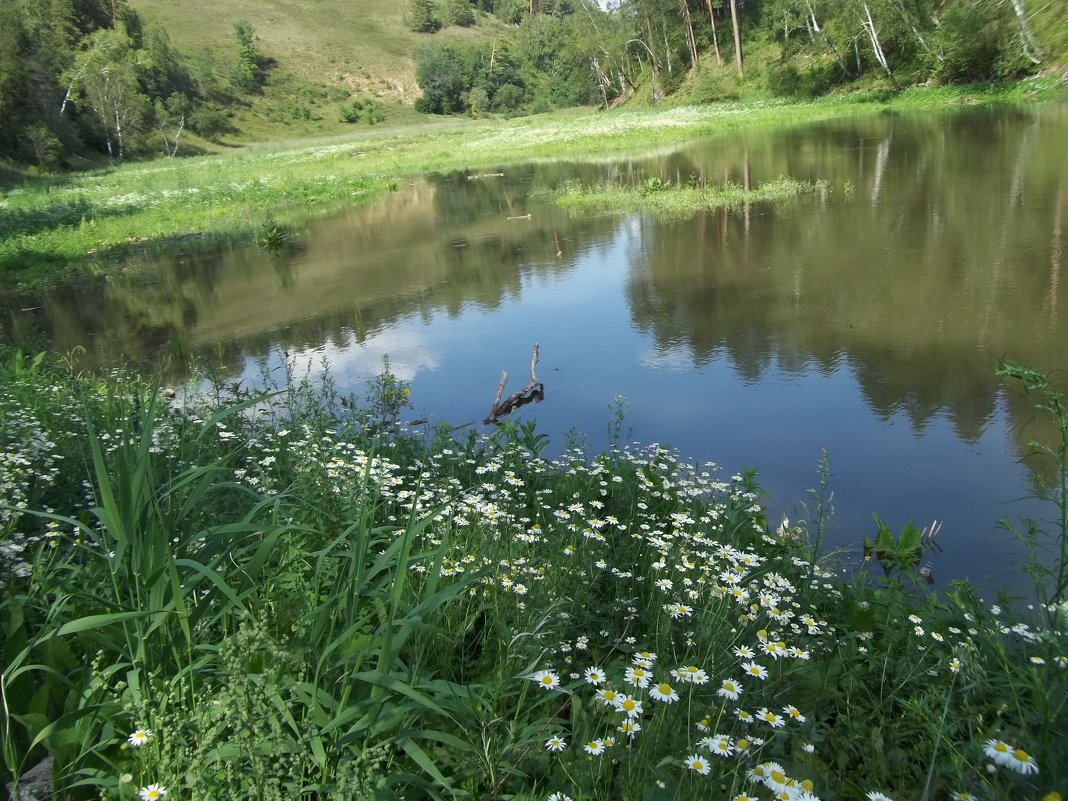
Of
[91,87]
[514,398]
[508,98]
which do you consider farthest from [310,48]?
[514,398]

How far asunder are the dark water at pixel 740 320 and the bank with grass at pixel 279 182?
446 centimetres

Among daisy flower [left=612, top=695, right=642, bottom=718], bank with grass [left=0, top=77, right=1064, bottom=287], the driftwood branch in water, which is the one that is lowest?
the driftwood branch in water

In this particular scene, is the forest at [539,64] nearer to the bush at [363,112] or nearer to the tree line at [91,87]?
the tree line at [91,87]

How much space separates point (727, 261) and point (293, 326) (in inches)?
294

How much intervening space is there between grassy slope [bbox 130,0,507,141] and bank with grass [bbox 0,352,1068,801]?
286 ft

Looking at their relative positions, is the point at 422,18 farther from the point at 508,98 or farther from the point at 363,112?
the point at 363,112

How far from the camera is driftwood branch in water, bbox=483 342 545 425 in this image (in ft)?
26.8

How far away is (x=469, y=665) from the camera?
327cm

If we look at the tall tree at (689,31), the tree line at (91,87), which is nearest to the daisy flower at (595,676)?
the tree line at (91,87)

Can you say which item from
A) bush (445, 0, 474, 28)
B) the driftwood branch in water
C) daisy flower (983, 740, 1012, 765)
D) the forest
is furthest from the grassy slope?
daisy flower (983, 740, 1012, 765)

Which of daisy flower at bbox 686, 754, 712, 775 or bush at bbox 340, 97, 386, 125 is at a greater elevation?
bush at bbox 340, 97, 386, 125

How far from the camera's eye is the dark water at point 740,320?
6.63m

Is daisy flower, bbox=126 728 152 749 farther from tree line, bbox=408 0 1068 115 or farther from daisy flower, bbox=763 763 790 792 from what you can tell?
tree line, bbox=408 0 1068 115

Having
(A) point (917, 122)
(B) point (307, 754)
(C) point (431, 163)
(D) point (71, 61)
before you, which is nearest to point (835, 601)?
(B) point (307, 754)
